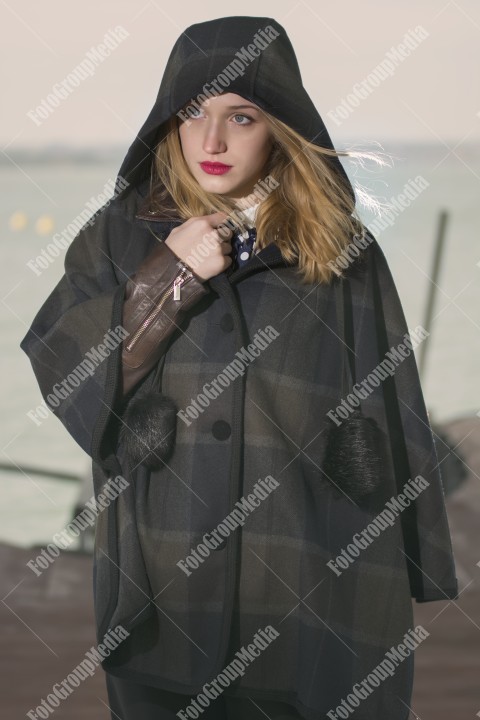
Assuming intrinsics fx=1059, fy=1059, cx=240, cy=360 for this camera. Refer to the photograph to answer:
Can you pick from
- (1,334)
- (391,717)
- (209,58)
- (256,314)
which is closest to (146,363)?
(256,314)

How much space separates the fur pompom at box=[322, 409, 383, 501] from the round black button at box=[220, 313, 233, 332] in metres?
0.24

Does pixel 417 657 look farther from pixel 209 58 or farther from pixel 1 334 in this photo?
pixel 1 334

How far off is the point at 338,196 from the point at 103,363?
0.50 meters

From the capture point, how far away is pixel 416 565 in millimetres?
1890

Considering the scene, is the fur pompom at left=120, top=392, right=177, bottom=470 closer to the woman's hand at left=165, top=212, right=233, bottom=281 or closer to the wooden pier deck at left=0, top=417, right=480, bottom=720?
the woman's hand at left=165, top=212, right=233, bottom=281

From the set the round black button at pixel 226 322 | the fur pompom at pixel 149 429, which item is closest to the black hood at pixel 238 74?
the round black button at pixel 226 322

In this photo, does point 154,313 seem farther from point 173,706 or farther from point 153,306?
point 173,706

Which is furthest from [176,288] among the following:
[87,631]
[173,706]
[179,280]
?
[87,631]

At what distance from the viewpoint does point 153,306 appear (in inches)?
66.6

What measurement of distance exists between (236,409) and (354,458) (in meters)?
0.21

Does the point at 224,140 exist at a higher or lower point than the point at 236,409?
higher

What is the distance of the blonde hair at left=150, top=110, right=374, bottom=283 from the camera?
1.77 metres

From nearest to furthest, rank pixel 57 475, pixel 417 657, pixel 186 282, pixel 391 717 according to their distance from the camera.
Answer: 1. pixel 186 282
2. pixel 391 717
3. pixel 417 657
4. pixel 57 475

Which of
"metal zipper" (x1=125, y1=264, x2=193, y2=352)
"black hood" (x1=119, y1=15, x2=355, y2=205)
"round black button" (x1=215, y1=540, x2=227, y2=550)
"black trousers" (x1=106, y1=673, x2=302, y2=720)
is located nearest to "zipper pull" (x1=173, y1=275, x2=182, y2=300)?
"metal zipper" (x1=125, y1=264, x2=193, y2=352)
